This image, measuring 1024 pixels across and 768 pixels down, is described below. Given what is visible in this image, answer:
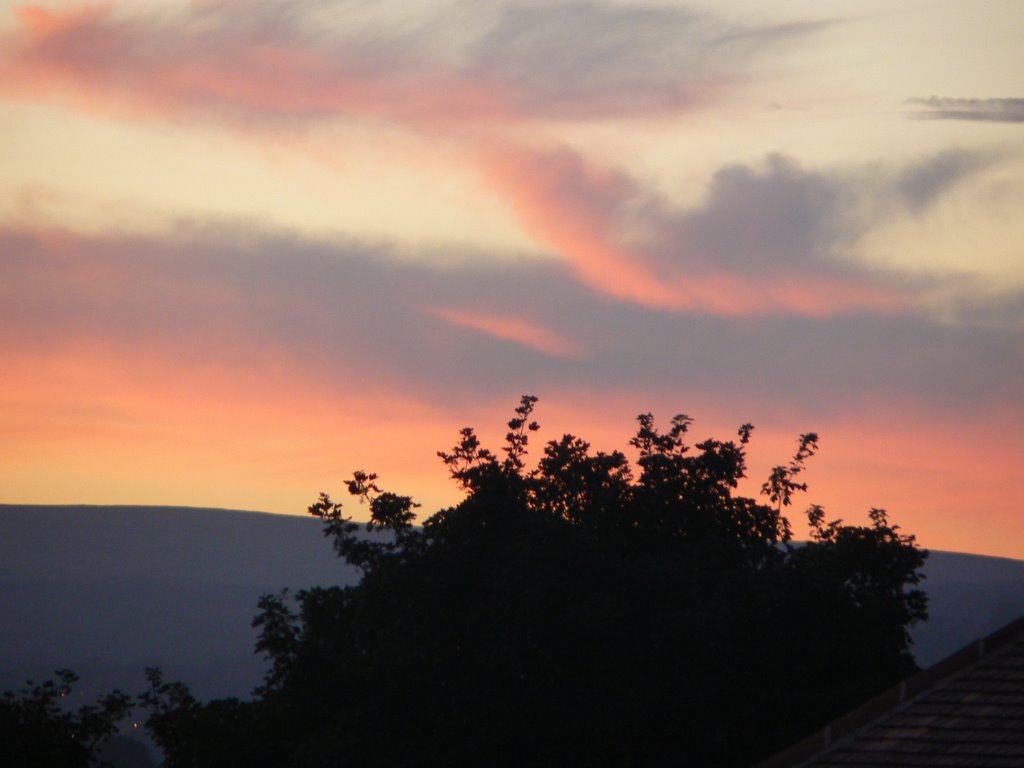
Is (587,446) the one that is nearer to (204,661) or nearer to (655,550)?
(655,550)

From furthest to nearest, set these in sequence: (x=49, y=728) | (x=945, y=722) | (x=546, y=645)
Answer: (x=49, y=728)
(x=546, y=645)
(x=945, y=722)

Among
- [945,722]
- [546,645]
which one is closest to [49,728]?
[546,645]

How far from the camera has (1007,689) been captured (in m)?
10.8

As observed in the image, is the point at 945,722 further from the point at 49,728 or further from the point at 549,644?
the point at 49,728

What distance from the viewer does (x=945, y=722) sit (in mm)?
10695

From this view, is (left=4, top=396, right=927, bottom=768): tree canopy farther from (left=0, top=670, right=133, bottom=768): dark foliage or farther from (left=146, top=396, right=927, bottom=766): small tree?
(left=0, top=670, right=133, bottom=768): dark foliage

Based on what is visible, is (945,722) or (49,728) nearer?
(945,722)

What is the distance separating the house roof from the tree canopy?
1196 centimetres

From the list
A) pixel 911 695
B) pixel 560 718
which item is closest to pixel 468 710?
pixel 560 718

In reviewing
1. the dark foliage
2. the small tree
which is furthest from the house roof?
the dark foliage

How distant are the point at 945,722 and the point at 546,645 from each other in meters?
13.2

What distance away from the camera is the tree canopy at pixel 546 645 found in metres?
22.6

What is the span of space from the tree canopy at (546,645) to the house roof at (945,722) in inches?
471

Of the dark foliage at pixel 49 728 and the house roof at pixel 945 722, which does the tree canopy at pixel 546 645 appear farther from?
the house roof at pixel 945 722
